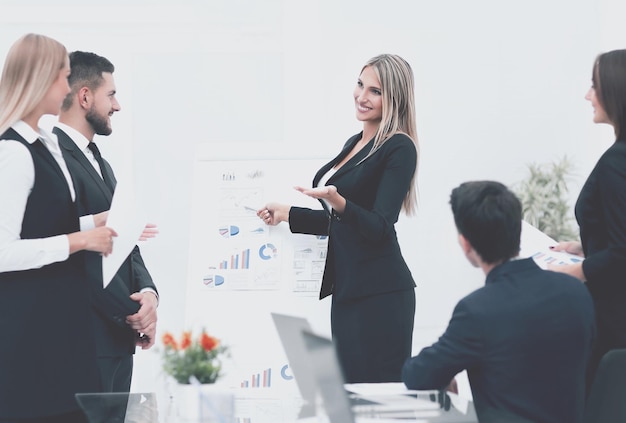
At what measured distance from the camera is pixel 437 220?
201 inches

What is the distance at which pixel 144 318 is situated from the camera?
9.28 feet

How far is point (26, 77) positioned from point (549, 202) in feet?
11.0

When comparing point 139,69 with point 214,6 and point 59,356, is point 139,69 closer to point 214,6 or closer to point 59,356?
point 214,6

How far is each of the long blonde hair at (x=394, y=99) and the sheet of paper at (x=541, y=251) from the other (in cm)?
49

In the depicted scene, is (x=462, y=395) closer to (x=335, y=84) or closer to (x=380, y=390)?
(x=380, y=390)

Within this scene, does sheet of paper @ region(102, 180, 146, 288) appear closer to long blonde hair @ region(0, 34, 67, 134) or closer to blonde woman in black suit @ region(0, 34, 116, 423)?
blonde woman in black suit @ region(0, 34, 116, 423)

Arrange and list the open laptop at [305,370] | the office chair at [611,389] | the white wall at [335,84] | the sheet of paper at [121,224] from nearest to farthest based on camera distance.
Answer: the open laptop at [305,370]
the office chair at [611,389]
the sheet of paper at [121,224]
the white wall at [335,84]

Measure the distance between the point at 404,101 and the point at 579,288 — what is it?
53.0 inches

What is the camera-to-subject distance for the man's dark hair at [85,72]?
9.87 ft

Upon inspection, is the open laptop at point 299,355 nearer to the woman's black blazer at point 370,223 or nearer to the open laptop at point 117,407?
the open laptop at point 117,407

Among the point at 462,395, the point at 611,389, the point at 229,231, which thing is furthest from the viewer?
the point at 229,231

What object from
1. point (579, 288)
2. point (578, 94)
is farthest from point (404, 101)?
point (578, 94)

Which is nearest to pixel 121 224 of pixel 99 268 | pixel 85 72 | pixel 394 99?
pixel 99 268

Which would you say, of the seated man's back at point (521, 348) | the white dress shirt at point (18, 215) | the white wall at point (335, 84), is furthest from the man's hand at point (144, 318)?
the white wall at point (335, 84)
